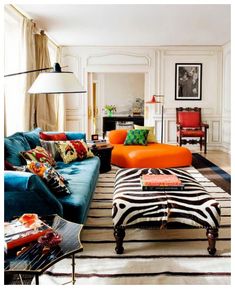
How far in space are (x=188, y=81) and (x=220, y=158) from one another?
84.2 inches

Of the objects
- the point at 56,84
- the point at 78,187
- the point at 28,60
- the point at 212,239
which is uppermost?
the point at 28,60

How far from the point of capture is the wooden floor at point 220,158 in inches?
226

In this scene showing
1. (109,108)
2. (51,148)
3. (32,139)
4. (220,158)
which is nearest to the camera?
(32,139)

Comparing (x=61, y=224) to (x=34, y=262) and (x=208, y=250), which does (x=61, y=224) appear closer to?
(x=34, y=262)

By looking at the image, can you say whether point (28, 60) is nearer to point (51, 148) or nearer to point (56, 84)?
point (51, 148)

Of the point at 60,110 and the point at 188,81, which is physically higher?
the point at 188,81

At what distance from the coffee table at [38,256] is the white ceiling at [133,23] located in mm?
3727

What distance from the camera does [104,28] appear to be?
5953 mm

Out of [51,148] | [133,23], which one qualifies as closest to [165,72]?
[133,23]

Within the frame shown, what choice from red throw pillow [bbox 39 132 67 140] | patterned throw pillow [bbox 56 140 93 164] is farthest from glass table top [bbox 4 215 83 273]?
red throw pillow [bbox 39 132 67 140]

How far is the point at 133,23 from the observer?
18.3ft

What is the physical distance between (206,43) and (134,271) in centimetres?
628

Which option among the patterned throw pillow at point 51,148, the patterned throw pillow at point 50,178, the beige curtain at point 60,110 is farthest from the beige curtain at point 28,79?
the patterned throw pillow at point 50,178

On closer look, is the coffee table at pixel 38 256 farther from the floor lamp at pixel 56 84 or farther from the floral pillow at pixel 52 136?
the floral pillow at pixel 52 136
